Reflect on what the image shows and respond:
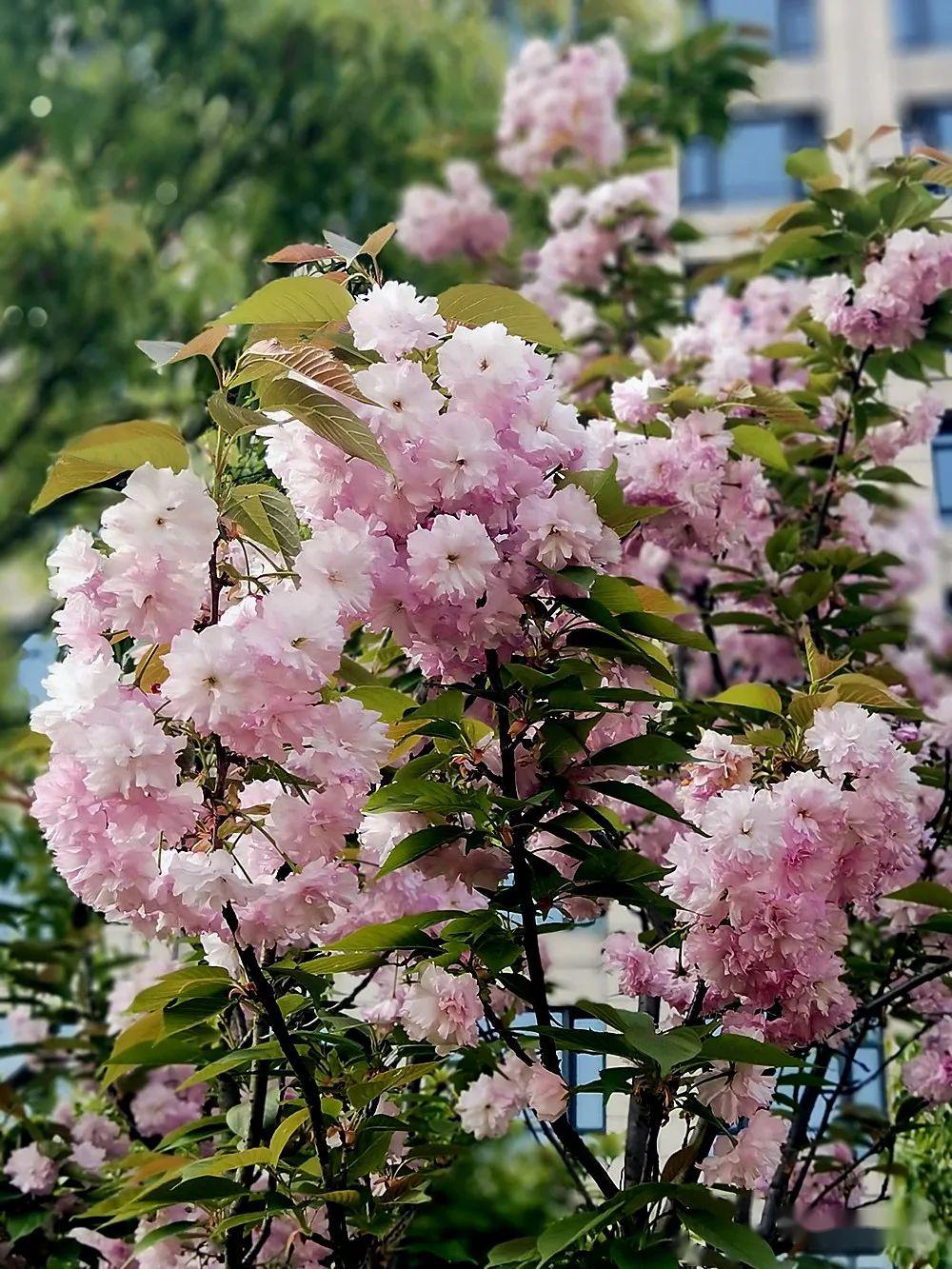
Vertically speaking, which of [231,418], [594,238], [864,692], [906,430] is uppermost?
[594,238]

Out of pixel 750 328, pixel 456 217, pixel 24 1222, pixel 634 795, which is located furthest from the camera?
pixel 456 217

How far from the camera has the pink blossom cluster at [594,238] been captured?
2137mm

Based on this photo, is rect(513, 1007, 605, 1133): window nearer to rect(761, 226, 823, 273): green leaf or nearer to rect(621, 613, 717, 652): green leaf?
A: rect(621, 613, 717, 652): green leaf

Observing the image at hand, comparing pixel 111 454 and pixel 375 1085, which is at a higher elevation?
pixel 111 454

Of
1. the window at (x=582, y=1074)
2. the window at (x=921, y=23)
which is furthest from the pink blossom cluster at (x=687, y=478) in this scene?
the window at (x=921, y=23)

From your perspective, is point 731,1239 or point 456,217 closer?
point 731,1239

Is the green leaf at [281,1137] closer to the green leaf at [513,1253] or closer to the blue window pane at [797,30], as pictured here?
the green leaf at [513,1253]

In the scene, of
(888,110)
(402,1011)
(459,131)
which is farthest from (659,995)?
(888,110)

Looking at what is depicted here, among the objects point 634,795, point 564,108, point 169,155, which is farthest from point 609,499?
point 169,155

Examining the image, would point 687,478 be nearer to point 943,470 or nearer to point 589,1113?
point 589,1113

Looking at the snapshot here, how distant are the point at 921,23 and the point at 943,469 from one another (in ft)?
4.95

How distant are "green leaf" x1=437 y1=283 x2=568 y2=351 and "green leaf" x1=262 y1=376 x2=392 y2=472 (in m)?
0.16

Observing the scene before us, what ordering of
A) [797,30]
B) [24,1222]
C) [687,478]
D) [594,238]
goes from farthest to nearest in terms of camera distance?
[797,30], [594,238], [24,1222], [687,478]

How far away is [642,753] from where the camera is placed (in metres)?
0.94
